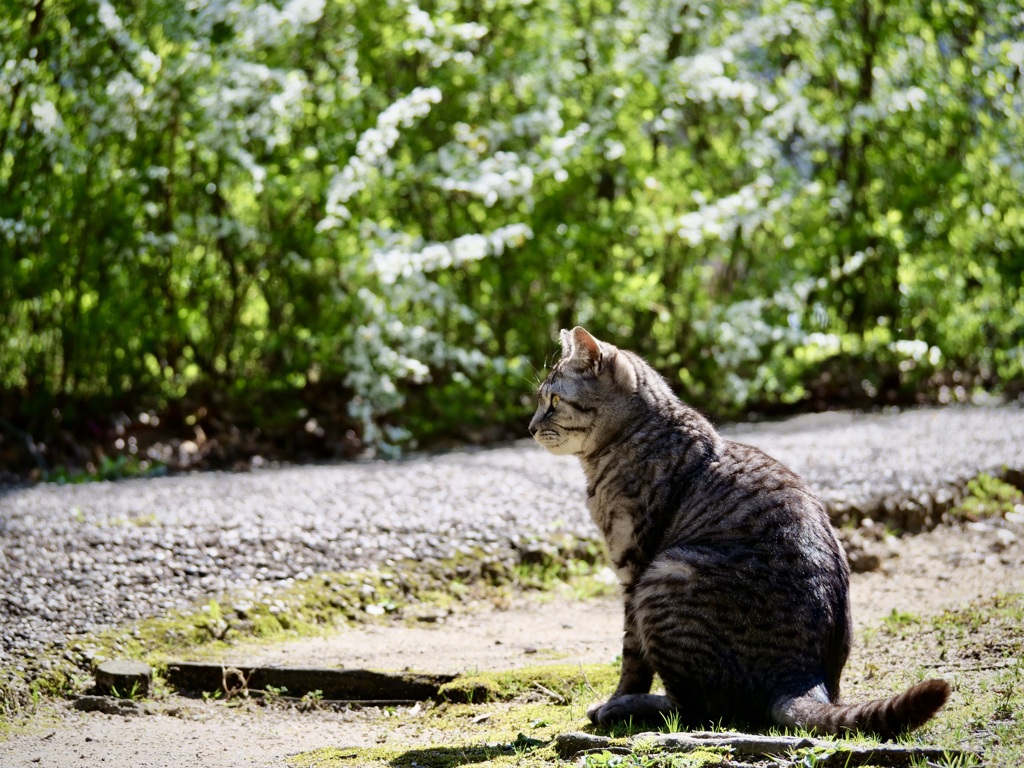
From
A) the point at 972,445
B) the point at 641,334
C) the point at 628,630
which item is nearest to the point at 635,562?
the point at 628,630

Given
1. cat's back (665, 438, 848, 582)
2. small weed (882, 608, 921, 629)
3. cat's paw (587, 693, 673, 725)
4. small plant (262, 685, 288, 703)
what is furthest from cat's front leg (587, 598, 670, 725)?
small weed (882, 608, 921, 629)

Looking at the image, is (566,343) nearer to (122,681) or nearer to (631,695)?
(631,695)

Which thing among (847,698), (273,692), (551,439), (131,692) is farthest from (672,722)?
(131,692)

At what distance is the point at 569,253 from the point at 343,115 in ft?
6.81

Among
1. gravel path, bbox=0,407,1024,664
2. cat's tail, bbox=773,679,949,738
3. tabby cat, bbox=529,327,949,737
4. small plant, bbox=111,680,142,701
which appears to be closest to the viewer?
cat's tail, bbox=773,679,949,738

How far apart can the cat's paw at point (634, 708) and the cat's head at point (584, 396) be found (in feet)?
3.32

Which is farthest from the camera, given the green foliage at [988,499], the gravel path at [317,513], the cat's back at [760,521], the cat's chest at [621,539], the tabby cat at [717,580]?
the green foliage at [988,499]

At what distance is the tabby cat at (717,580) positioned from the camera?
350 centimetres

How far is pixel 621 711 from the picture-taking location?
147 inches

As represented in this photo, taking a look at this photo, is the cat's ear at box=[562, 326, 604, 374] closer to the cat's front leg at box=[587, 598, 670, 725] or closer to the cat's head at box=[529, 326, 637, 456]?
the cat's head at box=[529, 326, 637, 456]

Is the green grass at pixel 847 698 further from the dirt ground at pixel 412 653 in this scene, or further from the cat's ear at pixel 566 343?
the cat's ear at pixel 566 343

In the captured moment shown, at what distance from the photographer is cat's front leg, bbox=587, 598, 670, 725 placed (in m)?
3.74

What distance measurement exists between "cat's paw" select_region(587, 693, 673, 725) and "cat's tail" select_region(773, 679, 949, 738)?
1.39 ft

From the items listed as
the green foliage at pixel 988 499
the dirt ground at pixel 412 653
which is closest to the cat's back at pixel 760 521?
the dirt ground at pixel 412 653
